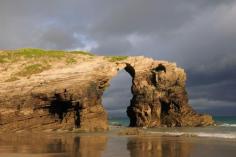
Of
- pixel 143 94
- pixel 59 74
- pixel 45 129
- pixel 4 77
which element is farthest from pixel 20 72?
pixel 143 94

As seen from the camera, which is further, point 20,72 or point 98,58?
point 98,58

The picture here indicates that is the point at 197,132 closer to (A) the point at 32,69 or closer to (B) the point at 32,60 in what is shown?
(A) the point at 32,69

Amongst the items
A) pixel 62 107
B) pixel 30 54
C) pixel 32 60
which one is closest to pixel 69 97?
pixel 62 107

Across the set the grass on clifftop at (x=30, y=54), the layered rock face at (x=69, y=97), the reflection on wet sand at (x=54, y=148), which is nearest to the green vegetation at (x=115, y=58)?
the layered rock face at (x=69, y=97)

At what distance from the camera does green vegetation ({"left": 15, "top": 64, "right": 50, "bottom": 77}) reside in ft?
162

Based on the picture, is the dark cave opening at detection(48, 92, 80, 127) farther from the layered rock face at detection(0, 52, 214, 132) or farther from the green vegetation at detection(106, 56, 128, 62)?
the green vegetation at detection(106, 56, 128, 62)

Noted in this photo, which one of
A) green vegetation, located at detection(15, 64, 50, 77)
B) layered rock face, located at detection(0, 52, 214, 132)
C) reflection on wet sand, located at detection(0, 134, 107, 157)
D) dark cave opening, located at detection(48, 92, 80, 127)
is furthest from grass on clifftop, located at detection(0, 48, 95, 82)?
reflection on wet sand, located at detection(0, 134, 107, 157)

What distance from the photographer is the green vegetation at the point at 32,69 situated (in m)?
49.4

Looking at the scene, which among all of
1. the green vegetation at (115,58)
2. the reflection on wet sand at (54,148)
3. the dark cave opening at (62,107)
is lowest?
the reflection on wet sand at (54,148)

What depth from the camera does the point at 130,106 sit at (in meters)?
59.0

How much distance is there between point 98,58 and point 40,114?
11.5 meters

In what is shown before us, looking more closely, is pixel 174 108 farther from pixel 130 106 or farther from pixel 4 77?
pixel 4 77

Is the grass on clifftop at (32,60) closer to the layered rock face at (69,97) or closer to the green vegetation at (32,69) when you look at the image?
the green vegetation at (32,69)

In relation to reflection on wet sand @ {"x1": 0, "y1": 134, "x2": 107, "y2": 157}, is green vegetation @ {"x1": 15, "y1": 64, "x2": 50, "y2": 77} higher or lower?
higher
